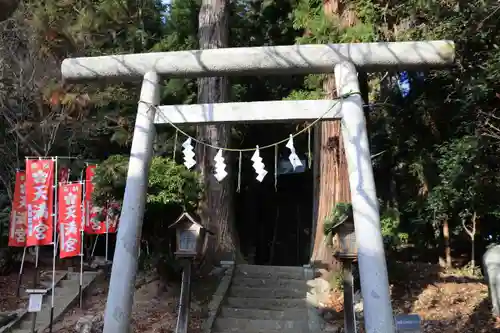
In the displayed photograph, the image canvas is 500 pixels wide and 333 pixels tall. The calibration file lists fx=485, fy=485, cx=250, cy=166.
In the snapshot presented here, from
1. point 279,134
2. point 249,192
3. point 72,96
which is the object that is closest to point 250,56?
point 72,96

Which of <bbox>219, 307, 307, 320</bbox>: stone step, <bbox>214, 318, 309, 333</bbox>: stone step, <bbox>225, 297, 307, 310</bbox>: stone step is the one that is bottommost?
<bbox>214, 318, 309, 333</bbox>: stone step

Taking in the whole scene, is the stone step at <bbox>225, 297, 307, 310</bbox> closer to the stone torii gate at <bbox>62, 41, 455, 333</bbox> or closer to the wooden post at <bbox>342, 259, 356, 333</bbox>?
the wooden post at <bbox>342, 259, 356, 333</bbox>

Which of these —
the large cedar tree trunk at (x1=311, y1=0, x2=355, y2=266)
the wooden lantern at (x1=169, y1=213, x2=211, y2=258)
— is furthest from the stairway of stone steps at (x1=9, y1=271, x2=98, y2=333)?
the large cedar tree trunk at (x1=311, y1=0, x2=355, y2=266)

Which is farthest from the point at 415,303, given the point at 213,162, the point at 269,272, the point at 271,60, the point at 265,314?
the point at 271,60

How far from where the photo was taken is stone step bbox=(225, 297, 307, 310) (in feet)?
28.1

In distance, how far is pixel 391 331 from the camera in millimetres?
4691

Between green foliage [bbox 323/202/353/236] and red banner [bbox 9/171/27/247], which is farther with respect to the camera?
red banner [bbox 9/171/27/247]

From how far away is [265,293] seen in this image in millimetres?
9047

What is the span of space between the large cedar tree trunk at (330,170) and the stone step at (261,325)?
1587 millimetres

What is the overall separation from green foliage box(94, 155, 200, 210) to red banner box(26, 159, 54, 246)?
1194mm

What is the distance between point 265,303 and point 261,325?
31.0 inches

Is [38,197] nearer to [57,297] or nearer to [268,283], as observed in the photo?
[57,297]

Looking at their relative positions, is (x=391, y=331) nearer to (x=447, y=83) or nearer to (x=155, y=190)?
(x=155, y=190)

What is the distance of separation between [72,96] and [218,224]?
463 cm
